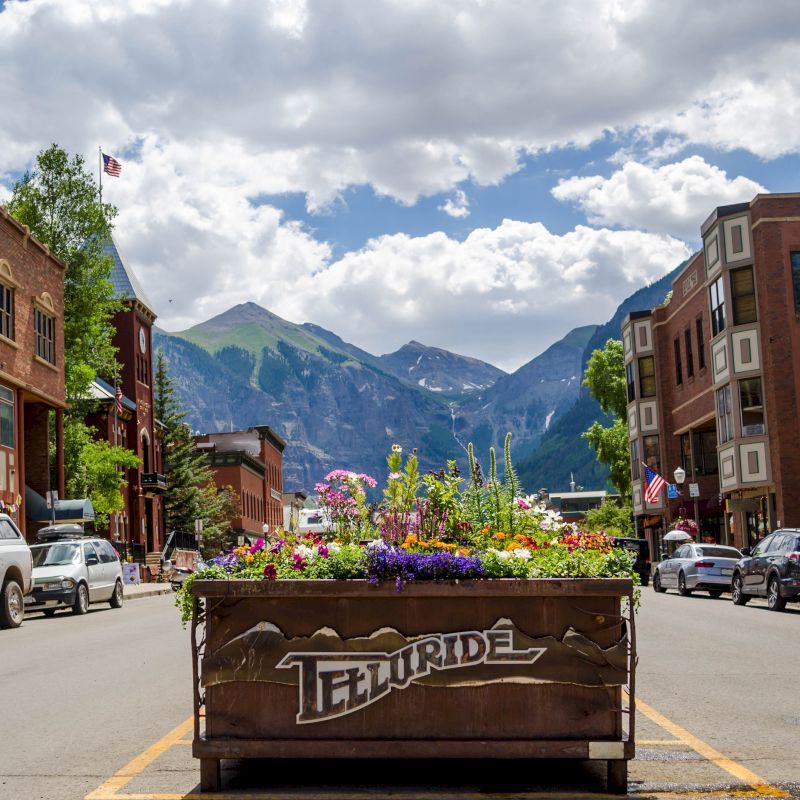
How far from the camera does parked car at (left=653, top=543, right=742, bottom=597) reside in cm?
2938

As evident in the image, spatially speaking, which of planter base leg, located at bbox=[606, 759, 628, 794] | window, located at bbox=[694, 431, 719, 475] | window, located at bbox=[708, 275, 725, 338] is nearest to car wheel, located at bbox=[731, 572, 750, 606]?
window, located at bbox=[708, 275, 725, 338]

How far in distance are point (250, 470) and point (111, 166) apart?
169 ft

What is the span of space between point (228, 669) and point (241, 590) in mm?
411

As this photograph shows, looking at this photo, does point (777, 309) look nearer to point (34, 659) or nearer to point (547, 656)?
point (34, 659)

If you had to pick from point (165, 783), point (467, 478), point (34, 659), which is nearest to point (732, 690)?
point (467, 478)

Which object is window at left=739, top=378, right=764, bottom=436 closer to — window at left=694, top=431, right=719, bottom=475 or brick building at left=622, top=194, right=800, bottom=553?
brick building at left=622, top=194, right=800, bottom=553

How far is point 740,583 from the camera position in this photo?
83.7 feet

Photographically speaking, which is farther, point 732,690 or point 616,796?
point 732,690

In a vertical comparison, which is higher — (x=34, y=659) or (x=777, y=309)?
(x=777, y=309)

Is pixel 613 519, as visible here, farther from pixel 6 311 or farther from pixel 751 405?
pixel 6 311

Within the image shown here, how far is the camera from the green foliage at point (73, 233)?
145 feet

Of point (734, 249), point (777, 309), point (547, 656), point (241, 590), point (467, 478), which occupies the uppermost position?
point (734, 249)

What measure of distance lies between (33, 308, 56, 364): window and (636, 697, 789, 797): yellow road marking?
1303 inches

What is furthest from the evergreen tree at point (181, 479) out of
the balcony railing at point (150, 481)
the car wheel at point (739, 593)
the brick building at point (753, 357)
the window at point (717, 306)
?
the car wheel at point (739, 593)
